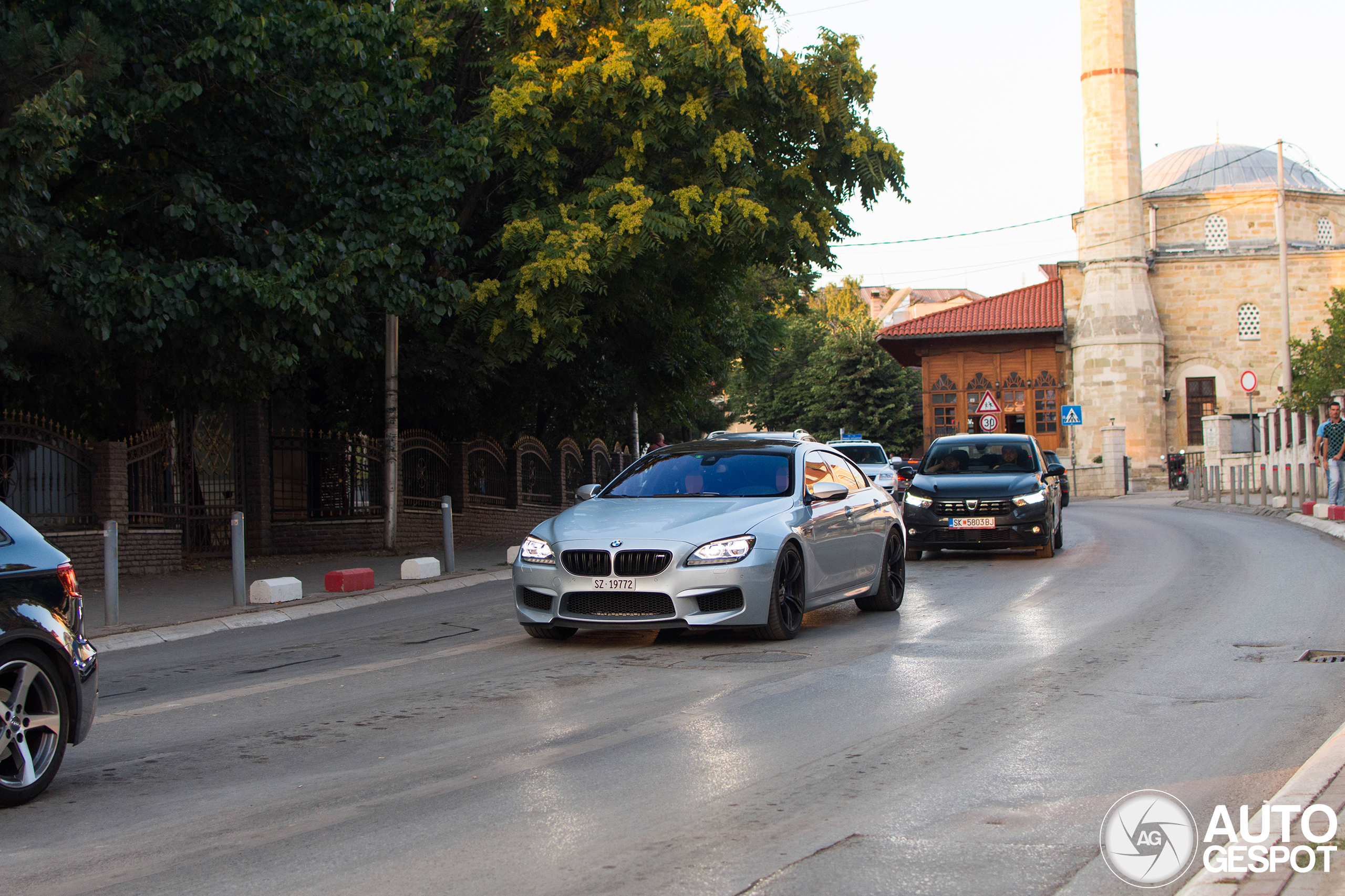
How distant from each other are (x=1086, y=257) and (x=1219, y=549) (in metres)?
40.7

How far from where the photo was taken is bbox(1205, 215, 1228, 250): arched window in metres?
58.9

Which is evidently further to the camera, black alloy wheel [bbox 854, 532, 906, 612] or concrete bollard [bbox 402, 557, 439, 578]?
concrete bollard [bbox 402, 557, 439, 578]

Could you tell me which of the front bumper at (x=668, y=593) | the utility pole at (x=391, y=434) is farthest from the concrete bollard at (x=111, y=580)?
the utility pole at (x=391, y=434)

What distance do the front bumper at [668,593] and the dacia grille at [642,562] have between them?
0.03 m

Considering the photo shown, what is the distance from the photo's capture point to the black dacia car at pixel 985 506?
656 inches

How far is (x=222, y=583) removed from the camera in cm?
1642

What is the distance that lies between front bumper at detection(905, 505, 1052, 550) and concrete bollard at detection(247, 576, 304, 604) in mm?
7801

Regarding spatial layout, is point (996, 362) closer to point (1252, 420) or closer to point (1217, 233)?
point (1217, 233)

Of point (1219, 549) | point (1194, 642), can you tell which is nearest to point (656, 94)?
point (1219, 549)

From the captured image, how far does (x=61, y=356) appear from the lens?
17219 mm

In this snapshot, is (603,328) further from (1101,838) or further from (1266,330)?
(1266,330)

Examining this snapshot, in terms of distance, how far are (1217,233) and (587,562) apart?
56580 millimetres

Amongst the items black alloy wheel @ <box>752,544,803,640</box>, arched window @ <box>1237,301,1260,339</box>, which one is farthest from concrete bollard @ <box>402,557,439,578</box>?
arched window @ <box>1237,301,1260,339</box>

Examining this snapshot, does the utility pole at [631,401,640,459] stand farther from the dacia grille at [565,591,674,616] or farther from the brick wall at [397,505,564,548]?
the dacia grille at [565,591,674,616]
